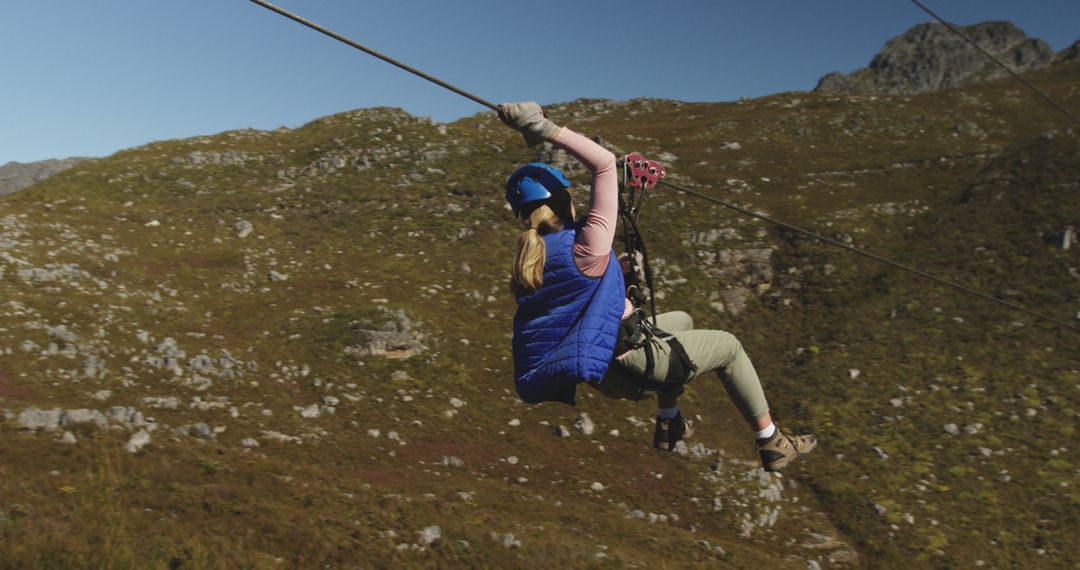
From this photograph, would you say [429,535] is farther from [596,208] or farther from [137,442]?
[596,208]

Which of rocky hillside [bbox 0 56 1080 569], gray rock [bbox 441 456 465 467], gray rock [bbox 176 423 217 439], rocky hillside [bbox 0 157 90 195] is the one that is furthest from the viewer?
rocky hillside [bbox 0 157 90 195]

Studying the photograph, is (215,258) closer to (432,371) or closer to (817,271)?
(432,371)

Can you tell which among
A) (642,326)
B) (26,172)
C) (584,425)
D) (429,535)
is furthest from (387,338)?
(26,172)

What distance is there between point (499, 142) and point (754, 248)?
1442cm

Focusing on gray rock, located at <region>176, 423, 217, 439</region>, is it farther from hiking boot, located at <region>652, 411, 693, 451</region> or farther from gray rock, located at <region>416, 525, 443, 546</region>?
hiking boot, located at <region>652, 411, 693, 451</region>

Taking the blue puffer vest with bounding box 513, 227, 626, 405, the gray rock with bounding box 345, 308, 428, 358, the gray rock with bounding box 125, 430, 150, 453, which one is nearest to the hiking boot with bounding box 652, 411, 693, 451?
the blue puffer vest with bounding box 513, 227, 626, 405

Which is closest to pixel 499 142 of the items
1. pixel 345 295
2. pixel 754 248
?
pixel 754 248

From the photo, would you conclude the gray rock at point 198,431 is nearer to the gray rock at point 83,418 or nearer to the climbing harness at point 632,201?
the gray rock at point 83,418

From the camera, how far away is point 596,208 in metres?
5.74

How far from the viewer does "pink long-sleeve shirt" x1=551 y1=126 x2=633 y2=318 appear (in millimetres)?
5688

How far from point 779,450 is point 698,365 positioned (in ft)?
4.01

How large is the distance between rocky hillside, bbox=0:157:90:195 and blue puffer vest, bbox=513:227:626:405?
51615mm

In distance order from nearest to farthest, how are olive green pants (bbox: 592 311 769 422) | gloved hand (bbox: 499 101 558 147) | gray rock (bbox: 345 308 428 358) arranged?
gloved hand (bbox: 499 101 558 147)
olive green pants (bbox: 592 311 769 422)
gray rock (bbox: 345 308 428 358)

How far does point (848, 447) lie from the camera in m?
16.0
